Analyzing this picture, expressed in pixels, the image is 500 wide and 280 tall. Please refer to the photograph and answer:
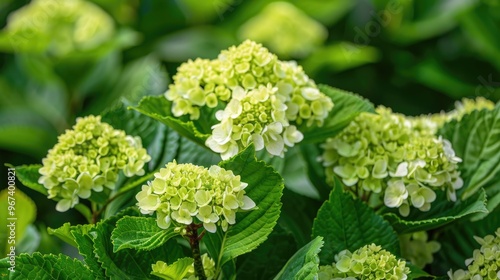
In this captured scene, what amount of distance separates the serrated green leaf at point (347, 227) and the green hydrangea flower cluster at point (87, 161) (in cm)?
25

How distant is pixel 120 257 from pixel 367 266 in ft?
0.92

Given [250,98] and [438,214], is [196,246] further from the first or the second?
[438,214]

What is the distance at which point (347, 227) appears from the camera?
956 millimetres

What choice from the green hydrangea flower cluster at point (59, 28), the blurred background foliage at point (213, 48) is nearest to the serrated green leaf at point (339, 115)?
the blurred background foliage at point (213, 48)

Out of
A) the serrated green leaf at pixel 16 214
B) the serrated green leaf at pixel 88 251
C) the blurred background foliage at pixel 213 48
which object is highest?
the serrated green leaf at pixel 88 251

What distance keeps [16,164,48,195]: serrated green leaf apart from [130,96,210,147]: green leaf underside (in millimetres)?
162

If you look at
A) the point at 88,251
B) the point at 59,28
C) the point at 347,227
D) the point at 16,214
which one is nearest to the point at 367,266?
the point at 347,227

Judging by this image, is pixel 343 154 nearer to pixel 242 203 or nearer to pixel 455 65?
pixel 242 203

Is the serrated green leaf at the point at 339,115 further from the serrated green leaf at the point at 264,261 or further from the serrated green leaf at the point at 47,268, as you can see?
the serrated green leaf at the point at 47,268

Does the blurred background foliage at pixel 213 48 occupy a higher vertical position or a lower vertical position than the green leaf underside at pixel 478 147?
lower

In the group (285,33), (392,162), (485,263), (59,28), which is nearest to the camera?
(485,263)

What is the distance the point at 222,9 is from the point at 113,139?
1.29 m

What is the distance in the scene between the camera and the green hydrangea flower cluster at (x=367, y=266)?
2.88 ft

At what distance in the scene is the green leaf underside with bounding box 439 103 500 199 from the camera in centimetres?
109
